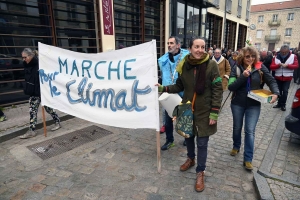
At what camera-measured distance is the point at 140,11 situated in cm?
959

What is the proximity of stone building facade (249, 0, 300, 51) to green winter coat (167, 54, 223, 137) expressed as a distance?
53.2m

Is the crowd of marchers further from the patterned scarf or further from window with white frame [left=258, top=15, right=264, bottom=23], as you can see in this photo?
window with white frame [left=258, top=15, right=264, bottom=23]

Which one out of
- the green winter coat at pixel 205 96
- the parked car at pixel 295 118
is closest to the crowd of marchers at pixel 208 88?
the green winter coat at pixel 205 96

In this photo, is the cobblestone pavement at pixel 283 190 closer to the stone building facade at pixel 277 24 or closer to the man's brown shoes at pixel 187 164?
the man's brown shoes at pixel 187 164

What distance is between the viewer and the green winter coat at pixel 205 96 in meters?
2.50

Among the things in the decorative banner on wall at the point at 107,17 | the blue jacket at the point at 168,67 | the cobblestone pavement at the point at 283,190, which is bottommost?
the cobblestone pavement at the point at 283,190

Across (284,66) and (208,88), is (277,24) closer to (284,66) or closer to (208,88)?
(284,66)

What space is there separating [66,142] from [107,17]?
545 centimetres

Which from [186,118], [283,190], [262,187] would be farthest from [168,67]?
[283,190]

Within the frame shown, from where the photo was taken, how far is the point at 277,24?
167ft

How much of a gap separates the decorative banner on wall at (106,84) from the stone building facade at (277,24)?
53.3 metres

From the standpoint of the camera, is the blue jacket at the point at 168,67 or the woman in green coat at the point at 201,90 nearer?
the woman in green coat at the point at 201,90

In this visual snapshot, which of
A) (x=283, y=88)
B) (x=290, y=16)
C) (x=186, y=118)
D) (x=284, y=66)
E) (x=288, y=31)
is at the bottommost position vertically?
(x=283, y=88)

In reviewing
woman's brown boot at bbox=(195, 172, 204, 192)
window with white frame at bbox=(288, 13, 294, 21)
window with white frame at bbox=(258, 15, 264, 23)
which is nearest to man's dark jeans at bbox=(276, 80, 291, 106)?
woman's brown boot at bbox=(195, 172, 204, 192)
